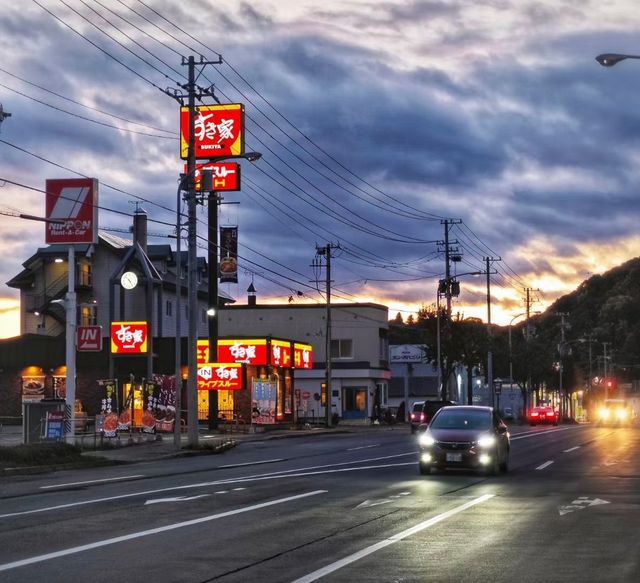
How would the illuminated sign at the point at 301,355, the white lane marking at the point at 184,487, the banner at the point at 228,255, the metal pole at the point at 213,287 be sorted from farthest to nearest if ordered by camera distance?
the illuminated sign at the point at 301,355, the banner at the point at 228,255, the metal pole at the point at 213,287, the white lane marking at the point at 184,487

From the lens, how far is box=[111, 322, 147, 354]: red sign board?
62.6 metres

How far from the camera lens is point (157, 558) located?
12234 mm

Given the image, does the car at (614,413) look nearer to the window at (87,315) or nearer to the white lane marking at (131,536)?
the window at (87,315)

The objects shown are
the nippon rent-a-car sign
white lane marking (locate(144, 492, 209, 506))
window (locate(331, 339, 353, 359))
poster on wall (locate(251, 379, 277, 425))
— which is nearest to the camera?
white lane marking (locate(144, 492, 209, 506))

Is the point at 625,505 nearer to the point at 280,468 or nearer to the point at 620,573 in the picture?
the point at 620,573

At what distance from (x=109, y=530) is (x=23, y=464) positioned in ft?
50.9

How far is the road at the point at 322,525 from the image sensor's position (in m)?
11.5

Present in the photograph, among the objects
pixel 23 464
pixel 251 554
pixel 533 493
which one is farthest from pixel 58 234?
pixel 251 554

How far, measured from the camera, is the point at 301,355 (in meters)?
76.2

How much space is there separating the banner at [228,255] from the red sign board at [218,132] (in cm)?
442

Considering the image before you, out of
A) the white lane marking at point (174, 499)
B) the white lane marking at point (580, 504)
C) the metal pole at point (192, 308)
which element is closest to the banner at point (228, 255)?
the metal pole at point (192, 308)

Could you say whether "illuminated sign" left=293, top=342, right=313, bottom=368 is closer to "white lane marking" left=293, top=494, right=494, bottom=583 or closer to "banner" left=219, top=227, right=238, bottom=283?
"banner" left=219, top=227, right=238, bottom=283

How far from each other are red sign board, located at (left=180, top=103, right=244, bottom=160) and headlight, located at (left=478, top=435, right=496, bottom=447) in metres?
40.8

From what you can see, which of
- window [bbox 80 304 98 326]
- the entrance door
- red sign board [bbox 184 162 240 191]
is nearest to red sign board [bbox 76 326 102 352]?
red sign board [bbox 184 162 240 191]
